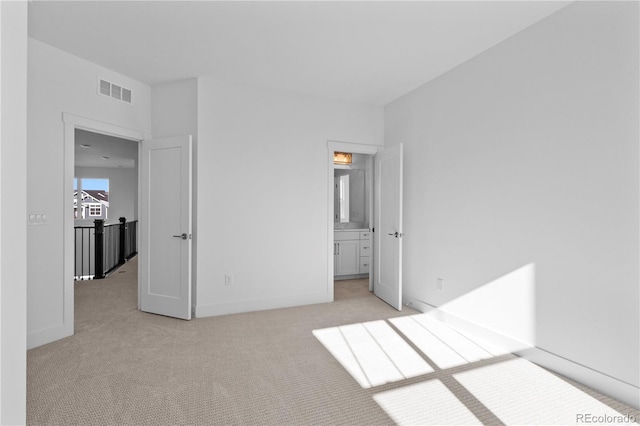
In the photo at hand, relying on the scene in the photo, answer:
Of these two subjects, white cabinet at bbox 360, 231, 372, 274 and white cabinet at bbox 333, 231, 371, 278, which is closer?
white cabinet at bbox 333, 231, 371, 278

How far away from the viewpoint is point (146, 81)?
12.5ft

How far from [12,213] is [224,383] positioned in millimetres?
1952

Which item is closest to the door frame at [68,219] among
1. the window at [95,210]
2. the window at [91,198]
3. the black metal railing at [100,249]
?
the black metal railing at [100,249]

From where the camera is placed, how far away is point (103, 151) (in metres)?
7.62

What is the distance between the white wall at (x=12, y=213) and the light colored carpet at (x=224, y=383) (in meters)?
1.35

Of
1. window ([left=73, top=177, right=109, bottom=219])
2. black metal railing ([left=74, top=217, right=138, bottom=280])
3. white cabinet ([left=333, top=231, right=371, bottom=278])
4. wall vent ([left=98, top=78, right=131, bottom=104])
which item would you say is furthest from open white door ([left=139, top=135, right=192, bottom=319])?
window ([left=73, top=177, right=109, bottom=219])

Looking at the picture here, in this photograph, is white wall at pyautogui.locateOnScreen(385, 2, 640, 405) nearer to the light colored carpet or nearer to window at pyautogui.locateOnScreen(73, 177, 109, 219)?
the light colored carpet

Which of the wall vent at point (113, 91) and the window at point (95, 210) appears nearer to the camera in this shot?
the wall vent at point (113, 91)

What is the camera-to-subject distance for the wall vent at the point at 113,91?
3.44 m

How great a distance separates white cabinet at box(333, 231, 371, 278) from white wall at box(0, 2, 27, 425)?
15.7 ft

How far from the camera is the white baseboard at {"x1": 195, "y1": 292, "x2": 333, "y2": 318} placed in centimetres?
373

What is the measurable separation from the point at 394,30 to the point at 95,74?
3089mm

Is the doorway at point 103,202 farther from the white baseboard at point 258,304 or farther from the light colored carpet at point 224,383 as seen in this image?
the white baseboard at point 258,304

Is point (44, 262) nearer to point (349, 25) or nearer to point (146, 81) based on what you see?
point (146, 81)
